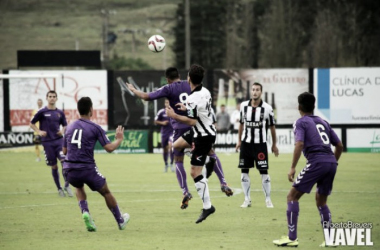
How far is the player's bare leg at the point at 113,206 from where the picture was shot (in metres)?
12.6

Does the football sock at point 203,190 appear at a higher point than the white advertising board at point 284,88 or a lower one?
lower

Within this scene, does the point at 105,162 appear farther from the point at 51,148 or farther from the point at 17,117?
the point at 51,148

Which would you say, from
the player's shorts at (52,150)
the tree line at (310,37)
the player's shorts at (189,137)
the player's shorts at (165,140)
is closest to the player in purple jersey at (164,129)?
the player's shorts at (165,140)

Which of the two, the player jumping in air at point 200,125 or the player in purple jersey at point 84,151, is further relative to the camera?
the player jumping in air at point 200,125

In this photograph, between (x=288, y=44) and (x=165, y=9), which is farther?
(x=165, y=9)

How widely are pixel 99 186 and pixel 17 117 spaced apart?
27.8m

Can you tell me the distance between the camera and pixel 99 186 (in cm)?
1247

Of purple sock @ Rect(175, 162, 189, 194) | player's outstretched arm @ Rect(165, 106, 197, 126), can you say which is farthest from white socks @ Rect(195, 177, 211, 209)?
purple sock @ Rect(175, 162, 189, 194)

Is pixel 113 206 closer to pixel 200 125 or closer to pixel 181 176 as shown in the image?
Answer: pixel 200 125

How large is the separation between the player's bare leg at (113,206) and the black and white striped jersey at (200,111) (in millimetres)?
1902

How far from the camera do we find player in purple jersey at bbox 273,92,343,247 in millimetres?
11141

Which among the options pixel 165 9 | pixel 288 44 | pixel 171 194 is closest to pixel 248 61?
pixel 288 44

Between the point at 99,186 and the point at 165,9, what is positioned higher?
the point at 165,9

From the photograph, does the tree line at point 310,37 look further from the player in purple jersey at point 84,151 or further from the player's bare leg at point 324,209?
the player's bare leg at point 324,209
